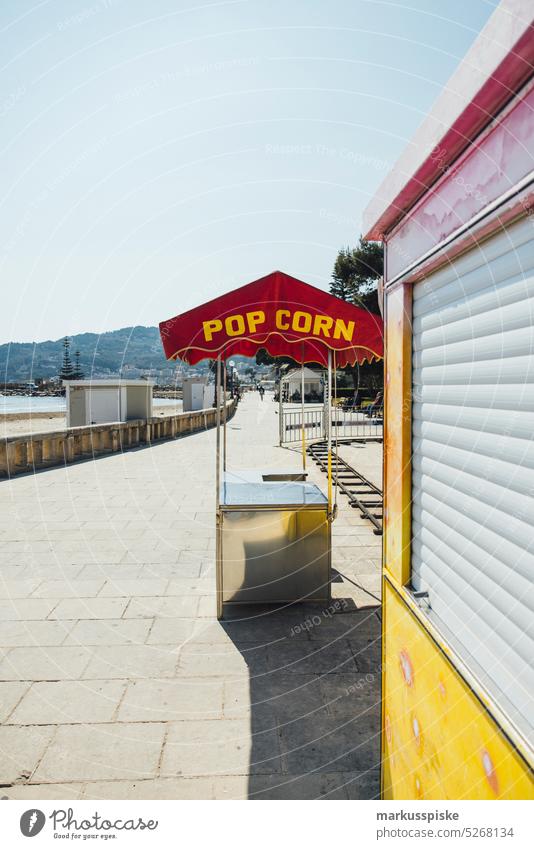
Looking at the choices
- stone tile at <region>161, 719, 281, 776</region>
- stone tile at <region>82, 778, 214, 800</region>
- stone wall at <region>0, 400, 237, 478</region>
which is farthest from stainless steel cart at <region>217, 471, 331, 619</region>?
stone wall at <region>0, 400, 237, 478</region>

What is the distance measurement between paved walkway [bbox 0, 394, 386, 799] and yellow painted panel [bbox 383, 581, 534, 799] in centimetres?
62

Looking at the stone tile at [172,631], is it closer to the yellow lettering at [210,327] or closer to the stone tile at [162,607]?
the stone tile at [162,607]

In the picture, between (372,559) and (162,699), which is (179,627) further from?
(372,559)

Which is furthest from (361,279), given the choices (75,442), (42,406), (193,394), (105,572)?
(42,406)

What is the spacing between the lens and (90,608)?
236 inches

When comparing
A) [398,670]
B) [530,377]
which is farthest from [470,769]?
[530,377]

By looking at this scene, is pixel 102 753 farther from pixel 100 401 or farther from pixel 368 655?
pixel 100 401

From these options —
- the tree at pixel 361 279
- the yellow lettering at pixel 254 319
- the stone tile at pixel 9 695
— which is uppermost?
the tree at pixel 361 279

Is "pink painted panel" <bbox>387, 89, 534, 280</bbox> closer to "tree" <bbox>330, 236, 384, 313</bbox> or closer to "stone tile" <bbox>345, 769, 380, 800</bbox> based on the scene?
"stone tile" <bbox>345, 769, 380, 800</bbox>

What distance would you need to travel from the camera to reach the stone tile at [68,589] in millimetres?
6348

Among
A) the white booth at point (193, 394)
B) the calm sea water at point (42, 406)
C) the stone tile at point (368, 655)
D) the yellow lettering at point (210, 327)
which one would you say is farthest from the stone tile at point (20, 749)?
the white booth at point (193, 394)

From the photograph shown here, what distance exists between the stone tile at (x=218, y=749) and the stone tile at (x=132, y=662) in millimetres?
802

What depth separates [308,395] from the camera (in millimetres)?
62938

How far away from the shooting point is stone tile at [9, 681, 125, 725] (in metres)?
4.06
